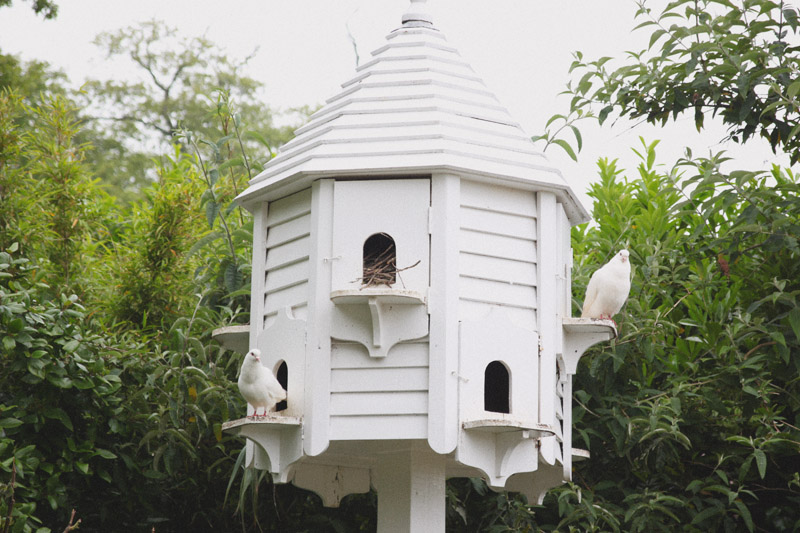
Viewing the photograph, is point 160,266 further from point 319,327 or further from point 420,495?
point 420,495

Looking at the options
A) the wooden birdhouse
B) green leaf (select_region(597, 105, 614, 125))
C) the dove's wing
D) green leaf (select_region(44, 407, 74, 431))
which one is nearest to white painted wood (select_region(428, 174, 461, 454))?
the wooden birdhouse

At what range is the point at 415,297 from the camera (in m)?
4.77

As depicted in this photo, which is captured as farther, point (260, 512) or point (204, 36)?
point (204, 36)

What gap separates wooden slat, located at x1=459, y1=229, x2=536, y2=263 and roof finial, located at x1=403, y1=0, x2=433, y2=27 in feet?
4.83

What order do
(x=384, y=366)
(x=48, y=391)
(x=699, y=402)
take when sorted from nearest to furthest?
(x=384, y=366) < (x=48, y=391) < (x=699, y=402)

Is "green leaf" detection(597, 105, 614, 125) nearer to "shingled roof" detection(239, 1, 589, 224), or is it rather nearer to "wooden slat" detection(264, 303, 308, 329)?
"shingled roof" detection(239, 1, 589, 224)

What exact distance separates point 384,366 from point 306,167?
3.36 feet

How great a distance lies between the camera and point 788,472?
6.26 m

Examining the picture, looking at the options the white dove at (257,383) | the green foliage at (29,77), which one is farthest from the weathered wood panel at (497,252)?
the green foliage at (29,77)

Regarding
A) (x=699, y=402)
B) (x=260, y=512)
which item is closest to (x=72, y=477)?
(x=260, y=512)

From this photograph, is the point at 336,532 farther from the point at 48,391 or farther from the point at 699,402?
the point at 699,402

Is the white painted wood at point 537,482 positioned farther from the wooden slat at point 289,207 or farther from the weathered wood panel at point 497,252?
the wooden slat at point 289,207

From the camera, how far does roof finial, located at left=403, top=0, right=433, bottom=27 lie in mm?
5953

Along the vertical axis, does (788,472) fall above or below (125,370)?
below
